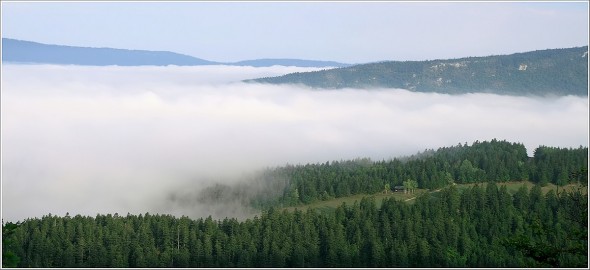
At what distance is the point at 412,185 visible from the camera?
11656cm

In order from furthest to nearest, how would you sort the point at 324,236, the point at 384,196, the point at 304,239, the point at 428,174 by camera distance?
the point at 428,174
the point at 384,196
the point at 324,236
the point at 304,239

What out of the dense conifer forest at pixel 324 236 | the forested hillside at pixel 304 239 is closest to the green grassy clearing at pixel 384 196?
the dense conifer forest at pixel 324 236

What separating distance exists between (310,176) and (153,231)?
166 ft

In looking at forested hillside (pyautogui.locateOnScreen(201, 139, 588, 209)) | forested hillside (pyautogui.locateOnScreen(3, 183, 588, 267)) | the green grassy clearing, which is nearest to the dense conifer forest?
forested hillside (pyautogui.locateOnScreen(3, 183, 588, 267))

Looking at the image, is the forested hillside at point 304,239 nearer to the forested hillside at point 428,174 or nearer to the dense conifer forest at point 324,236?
the dense conifer forest at point 324,236

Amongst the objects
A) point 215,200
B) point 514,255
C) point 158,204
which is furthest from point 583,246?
point 158,204

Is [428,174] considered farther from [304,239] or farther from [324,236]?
[304,239]

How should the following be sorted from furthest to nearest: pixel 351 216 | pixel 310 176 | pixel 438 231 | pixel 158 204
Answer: pixel 158 204, pixel 310 176, pixel 351 216, pixel 438 231

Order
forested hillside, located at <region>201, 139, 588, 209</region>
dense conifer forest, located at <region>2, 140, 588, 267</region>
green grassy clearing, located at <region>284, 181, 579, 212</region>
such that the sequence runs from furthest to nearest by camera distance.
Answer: forested hillside, located at <region>201, 139, 588, 209</region>
green grassy clearing, located at <region>284, 181, 579, 212</region>
dense conifer forest, located at <region>2, 140, 588, 267</region>

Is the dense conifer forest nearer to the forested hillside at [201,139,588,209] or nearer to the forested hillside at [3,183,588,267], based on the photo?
the forested hillside at [3,183,588,267]

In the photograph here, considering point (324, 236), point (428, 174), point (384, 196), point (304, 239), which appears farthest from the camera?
point (428, 174)

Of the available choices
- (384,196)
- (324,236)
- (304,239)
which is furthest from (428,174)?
(304,239)

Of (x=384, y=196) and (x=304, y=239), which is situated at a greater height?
(x=384, y=196)

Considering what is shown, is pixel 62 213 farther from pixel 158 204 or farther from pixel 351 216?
pixel 351 216
